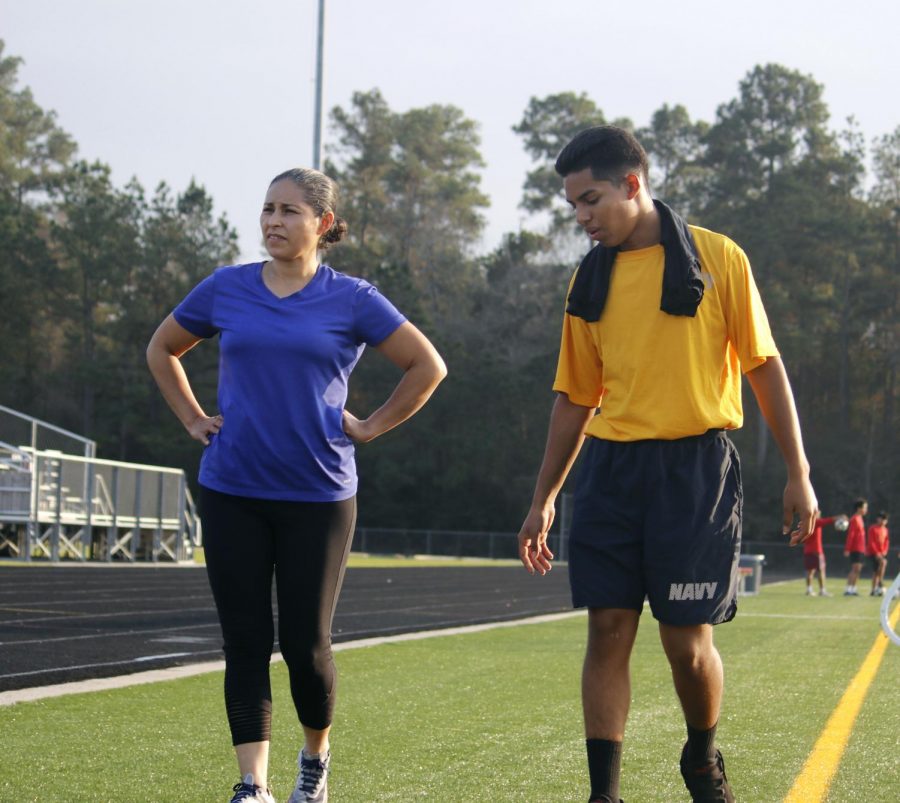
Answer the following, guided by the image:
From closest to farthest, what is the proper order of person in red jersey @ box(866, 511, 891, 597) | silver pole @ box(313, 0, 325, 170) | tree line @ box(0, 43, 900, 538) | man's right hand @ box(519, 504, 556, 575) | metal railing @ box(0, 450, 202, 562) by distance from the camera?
man's right hand @ box(519, 504, 556, 575)
silver pole @ box(313, 0, 325, 170)
person in red jersey @ box(866, 511, 891, 597)
metal railing @ box(0, 450, 202, 562)
tree line @ box(0, 43, 900, 538)

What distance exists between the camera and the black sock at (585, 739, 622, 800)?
4531 millimetres

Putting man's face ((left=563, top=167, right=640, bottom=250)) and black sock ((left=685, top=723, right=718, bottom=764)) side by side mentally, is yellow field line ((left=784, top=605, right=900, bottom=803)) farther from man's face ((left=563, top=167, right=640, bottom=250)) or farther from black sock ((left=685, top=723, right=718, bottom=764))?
man's face ((left=563, top=167, right=640, bottom=250))

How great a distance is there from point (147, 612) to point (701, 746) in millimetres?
11733

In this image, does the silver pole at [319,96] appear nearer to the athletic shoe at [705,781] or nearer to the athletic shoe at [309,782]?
the athletic shoe at [309,782]

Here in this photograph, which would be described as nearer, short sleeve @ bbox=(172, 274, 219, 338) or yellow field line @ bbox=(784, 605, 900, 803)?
short sleeve @ bbox=(172, 274, 219, 338)

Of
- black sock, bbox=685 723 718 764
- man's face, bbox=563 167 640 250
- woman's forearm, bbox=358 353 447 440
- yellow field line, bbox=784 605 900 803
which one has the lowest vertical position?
yellow field line, bbox=784 605 900 803

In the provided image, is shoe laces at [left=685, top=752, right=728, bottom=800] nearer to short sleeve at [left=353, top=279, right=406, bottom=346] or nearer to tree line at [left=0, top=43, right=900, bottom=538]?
short sleeve at [left=353, top=279, right=406, bottom=346]

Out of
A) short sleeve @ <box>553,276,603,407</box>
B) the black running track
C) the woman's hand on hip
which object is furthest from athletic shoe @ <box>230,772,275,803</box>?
the black running track

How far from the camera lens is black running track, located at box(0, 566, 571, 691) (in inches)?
406

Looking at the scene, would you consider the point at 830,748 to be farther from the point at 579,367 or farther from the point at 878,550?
the point at 878,550

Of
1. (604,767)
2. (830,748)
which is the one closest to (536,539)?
(604,767)

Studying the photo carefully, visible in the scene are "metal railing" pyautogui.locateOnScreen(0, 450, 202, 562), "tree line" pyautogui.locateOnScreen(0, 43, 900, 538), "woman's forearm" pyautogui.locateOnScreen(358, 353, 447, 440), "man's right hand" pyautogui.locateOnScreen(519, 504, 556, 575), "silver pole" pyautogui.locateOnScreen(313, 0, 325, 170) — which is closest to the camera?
"man's right hand" pyautogui.locateOnScreen(519, 504, 556, 575)

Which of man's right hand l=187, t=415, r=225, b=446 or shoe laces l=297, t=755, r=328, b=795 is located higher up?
man's right hand l=187, t=415, r=225, b=446

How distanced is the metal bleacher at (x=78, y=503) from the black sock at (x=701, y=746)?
2692 centimetres
